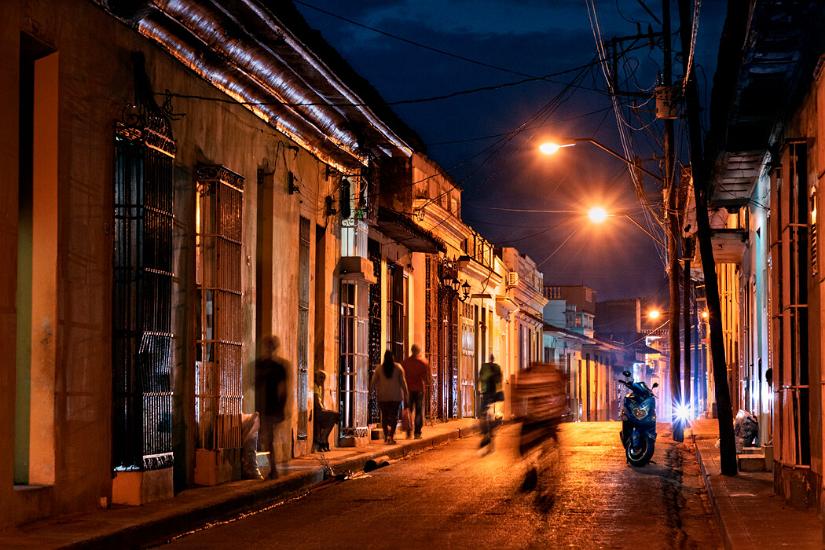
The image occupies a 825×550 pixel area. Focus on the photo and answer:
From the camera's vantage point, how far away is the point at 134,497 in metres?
13.0

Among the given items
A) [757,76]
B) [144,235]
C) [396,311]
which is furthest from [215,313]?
[396,311]

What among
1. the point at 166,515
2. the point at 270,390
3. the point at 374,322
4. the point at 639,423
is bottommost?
the point at 166,515

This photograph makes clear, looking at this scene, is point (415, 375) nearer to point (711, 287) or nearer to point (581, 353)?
point (711, 287)

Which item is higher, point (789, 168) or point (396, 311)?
point (789, 168)

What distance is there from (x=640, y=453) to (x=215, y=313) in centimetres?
690

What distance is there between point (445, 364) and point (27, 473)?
2534 centimetres

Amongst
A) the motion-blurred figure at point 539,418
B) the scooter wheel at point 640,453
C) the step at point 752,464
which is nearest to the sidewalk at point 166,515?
the motion-blurred figure at point 539,418

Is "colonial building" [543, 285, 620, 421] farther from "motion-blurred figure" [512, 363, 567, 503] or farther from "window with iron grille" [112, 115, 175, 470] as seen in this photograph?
"window with iron grille" [112, 115, 175, 470]

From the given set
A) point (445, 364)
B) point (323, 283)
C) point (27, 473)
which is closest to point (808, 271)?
point (27, 473)

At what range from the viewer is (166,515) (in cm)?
1204

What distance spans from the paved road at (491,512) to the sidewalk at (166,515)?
1.02ft

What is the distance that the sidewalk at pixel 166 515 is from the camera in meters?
10.4

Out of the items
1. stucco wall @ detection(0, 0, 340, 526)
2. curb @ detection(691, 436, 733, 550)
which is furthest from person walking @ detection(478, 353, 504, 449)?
stucco wall @ detection(0, 0, 340, 526)

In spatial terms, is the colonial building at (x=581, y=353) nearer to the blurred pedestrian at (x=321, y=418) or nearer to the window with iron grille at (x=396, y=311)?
the window with iron grille at (x=396, y=311)
